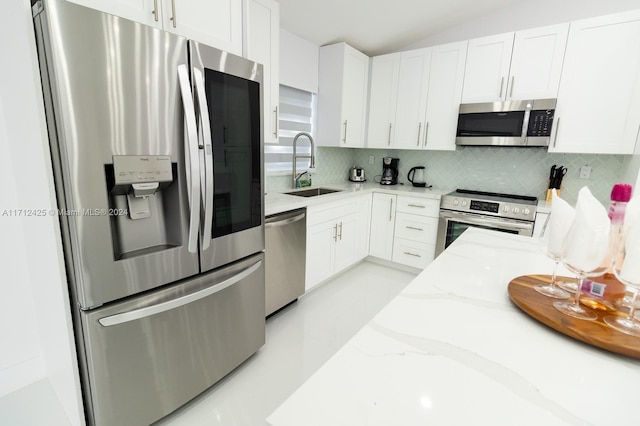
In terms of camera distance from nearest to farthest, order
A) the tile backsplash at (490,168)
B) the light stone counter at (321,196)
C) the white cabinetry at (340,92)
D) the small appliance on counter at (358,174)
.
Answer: the light stone counter at (321,196)
the tile backsplash at (490,168)
the white cabinetry at (340,92)
the small appliance on counter at (358,174)

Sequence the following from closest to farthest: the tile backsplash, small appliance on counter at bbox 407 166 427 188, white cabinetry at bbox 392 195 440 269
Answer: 1. the tile backsplash
2. white cabinetry at bbox 392 195 440 269
3. small appliance on counter at bbox 407 166 427 188

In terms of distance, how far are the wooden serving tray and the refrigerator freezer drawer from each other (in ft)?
4.26

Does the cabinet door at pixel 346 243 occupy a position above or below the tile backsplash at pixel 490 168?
below

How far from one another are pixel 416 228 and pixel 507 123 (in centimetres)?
128

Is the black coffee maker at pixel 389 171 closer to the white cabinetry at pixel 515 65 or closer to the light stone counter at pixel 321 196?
the light stone counter at pixel 321 196

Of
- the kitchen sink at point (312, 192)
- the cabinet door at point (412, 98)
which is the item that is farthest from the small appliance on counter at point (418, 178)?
the kitchen sink at point (312, 192)

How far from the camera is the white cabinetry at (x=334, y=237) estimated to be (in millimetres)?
2639

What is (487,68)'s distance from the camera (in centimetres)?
285

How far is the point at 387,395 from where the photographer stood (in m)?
0.55

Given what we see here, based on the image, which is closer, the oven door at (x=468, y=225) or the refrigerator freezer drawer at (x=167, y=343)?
the refrigerator freezer drawer at (x=167, y=343)

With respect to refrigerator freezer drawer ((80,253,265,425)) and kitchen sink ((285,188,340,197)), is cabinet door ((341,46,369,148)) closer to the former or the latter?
kitchen sink ((285,188,340,197))

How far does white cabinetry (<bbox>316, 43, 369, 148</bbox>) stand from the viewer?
3.22 metres

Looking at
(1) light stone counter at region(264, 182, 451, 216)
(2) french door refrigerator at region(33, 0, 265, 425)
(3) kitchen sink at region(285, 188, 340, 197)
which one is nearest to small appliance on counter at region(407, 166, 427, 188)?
(1) light stone counter at region(264, 182, 451, 216)

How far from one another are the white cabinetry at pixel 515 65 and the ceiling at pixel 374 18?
16.0 inches
